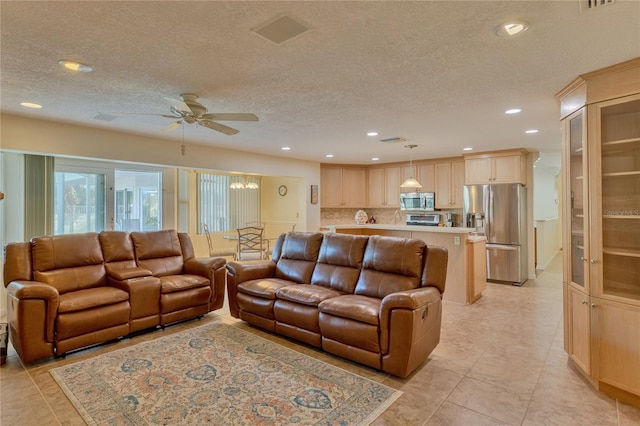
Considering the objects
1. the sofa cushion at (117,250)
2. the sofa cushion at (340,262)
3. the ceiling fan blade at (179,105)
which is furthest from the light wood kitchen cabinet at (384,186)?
the ceiling fan blade at (179,105)

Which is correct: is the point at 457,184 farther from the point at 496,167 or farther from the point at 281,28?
the point at 281,28

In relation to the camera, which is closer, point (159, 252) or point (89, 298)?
point (89, 298)

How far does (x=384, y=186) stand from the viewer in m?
8.09

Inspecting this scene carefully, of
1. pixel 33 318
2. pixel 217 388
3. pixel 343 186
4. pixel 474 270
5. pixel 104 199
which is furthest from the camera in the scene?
pixel 343 186

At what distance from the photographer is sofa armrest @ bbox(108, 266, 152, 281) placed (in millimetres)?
3645

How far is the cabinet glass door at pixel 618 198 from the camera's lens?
2488 mm

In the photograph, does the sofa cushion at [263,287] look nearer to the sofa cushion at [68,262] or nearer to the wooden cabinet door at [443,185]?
the sofa cushion at [68,262]

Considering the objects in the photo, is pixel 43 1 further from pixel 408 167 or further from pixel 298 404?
pixel 408 167

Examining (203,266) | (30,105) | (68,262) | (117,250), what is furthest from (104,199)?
(203,266)

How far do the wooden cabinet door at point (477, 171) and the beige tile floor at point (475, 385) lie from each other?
10.0 feet

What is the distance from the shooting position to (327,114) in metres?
3.75

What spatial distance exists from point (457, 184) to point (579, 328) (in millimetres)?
4586

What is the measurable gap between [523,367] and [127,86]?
13.8ft

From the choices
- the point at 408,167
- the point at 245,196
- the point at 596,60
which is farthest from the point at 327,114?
the point at 245,196
